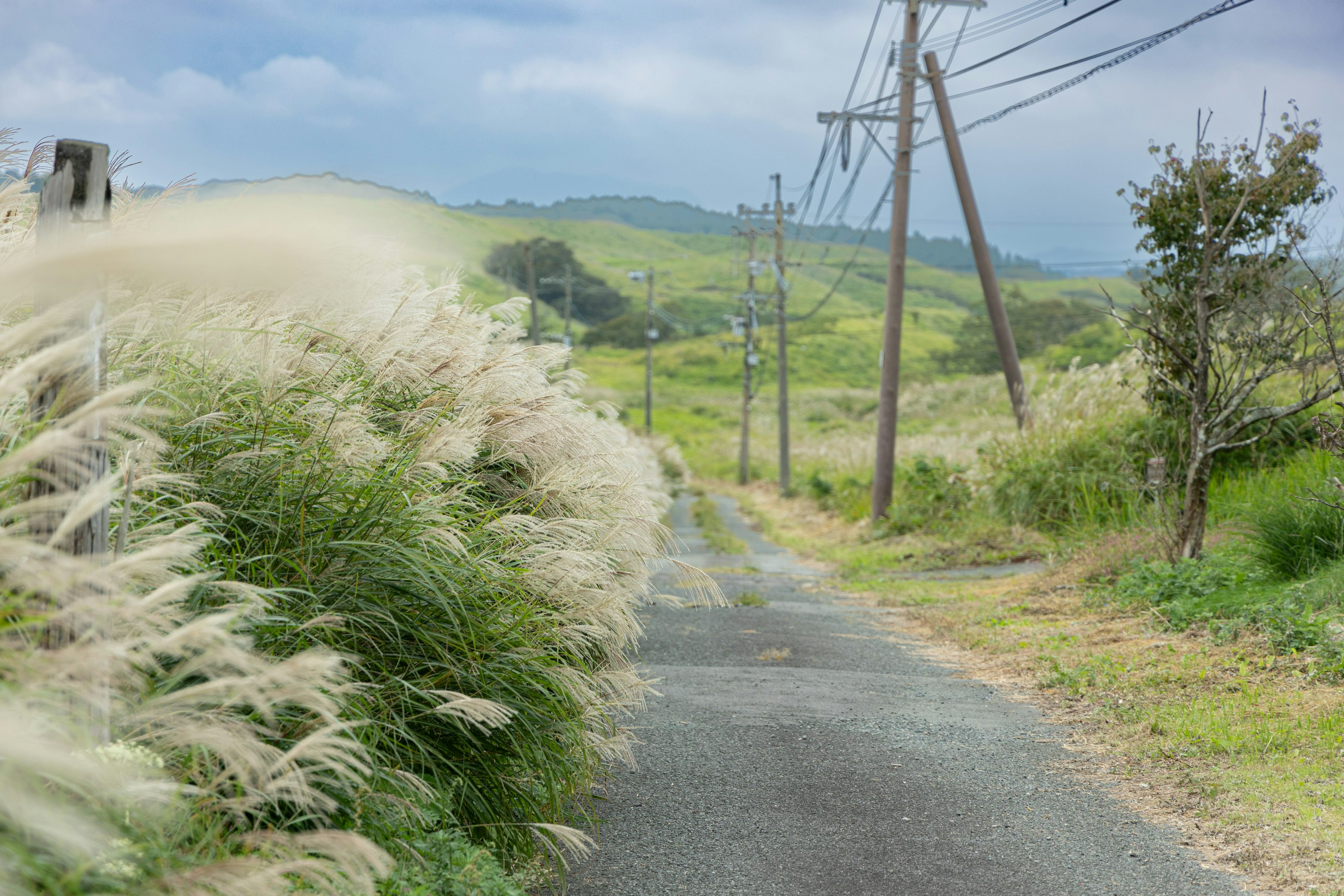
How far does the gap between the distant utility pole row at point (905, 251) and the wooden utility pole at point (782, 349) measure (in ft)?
40.6

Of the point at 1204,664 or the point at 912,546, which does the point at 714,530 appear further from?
the point at 1204,664

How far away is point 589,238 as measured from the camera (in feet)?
586

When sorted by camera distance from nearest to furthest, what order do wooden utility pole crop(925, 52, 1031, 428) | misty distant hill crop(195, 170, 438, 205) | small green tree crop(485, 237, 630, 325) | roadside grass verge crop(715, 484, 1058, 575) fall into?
misty distant hill crop(195, 170, 438, 205), roadside grass verge crop(715, 484, 1058, 575), wooden utility pole crop(925, 52, 1031, 428), small green tree crop(485, 237, 630, 325)

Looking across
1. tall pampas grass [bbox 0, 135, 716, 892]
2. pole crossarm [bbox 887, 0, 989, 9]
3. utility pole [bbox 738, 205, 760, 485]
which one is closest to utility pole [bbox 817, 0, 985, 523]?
pole crossarm [bbox 887, 0, 989, 9]

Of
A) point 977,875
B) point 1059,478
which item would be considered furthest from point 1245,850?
point 1059,478

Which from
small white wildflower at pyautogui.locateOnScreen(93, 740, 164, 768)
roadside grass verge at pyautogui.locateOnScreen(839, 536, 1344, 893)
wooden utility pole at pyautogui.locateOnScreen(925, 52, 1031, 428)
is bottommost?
roadside grass verge at pyautogui.locateOnScreen(839, 536, 1344, 893)

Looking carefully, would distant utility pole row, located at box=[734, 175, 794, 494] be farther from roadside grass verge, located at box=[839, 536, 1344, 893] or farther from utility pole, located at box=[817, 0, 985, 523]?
roadside grass verge, located at box=[839, 536, 1344, 893]

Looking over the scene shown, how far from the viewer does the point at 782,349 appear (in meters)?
33.1

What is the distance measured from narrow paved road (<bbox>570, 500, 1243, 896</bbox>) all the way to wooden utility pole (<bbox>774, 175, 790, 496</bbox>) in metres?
24.8

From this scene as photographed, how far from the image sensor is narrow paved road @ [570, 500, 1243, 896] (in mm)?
3787

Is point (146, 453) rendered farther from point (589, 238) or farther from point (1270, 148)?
point (589, 238)

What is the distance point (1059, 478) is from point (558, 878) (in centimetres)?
1173

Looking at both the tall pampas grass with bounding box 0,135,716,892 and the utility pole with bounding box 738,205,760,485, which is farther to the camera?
the utility pole with bounding box 738,205,760,485

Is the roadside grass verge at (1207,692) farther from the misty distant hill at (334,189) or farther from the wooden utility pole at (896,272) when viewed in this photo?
the wooden utility pole at (896,272)
